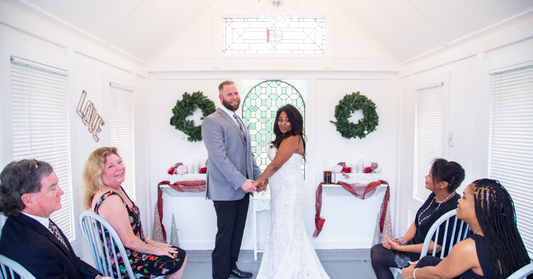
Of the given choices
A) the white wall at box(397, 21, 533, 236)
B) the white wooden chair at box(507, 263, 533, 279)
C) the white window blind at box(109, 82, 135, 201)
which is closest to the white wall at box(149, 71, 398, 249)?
the white window blind at box(109, 82, 135, 201)

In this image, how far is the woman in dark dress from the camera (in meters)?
1.76

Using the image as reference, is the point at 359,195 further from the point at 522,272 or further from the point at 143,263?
the point at 143,263

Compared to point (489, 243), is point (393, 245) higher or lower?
lower

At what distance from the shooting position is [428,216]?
212cm

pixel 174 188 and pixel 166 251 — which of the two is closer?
pixel 166 251

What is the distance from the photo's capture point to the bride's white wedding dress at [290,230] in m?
2.56

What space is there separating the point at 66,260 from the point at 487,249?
6.43 ft

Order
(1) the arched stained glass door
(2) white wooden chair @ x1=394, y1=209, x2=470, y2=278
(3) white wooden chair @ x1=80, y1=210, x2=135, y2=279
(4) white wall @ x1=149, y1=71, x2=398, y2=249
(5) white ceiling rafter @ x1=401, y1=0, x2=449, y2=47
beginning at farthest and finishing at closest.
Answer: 1. (1) the arched stained glass door
2. (4) white wall @ x1=149, y1=71, x2=398, y2=249
3. (5) white ceiling rafter @ x1=401, y1=0, x2=449, y2=47
4. (2) white wooden chair @ x1=394, y1=209, x2=470, y2=278
5. (3) white wooden chair @ x1=80, y1=210, x2=135, y2=279

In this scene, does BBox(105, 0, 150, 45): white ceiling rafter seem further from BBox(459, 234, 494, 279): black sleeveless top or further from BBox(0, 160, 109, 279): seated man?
BBox(459, 234, 494, 279): black sleeveless top

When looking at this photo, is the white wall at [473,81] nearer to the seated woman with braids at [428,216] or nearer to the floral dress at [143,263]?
the seated woman with braids at [428,216]

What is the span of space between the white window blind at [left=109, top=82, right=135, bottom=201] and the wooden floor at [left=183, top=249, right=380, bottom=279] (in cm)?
105

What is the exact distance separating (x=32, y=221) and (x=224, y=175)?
137cm

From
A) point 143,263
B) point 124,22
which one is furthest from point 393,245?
point 124,22

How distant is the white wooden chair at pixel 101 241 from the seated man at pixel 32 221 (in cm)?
26
